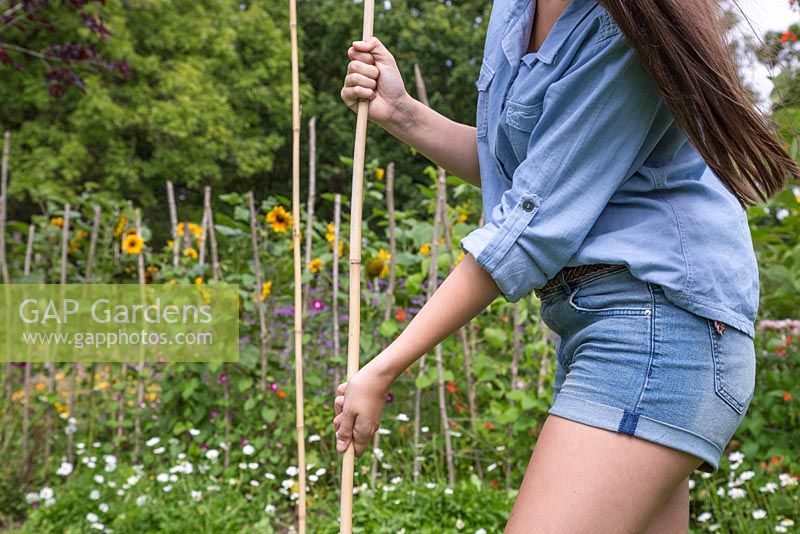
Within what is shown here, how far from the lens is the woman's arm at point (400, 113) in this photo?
1391 mm

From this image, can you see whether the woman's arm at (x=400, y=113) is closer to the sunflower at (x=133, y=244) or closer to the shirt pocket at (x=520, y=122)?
the shirt pocket at (x=520, y=122)

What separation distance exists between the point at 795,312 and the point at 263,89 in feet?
Answer: 41.2

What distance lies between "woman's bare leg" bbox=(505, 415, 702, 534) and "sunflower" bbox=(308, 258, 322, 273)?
95.6 inches

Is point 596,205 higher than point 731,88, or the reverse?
point 731,88

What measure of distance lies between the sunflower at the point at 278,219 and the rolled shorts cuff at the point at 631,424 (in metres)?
2.51

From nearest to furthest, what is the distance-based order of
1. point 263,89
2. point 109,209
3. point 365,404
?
point 365,404
point 109,209
point 263,89

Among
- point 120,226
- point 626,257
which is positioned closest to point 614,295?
point 626,257

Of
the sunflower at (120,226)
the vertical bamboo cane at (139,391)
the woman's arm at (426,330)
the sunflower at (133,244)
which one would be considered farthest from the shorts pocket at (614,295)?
the sunflower at (120,226)

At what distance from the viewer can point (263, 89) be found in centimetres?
1477

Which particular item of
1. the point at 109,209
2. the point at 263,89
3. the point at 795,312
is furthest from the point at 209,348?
the point at 263,89

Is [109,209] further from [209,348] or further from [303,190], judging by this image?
[303,190]

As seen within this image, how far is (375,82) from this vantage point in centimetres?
141

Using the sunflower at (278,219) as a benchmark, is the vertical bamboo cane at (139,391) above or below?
Result: below

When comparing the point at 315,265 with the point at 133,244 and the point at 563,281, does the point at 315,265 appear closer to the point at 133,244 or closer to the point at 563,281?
the point at 133,244
